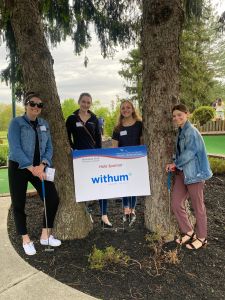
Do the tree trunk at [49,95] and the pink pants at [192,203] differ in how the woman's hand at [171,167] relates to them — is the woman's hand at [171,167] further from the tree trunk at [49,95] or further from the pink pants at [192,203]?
the tree trunk at [49,95]

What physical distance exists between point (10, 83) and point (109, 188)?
3.85m

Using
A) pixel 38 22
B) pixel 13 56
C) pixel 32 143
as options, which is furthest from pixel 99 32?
pixel 32 143

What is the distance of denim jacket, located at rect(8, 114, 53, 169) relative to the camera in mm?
4176

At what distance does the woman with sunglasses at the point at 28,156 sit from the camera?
4.21 meters

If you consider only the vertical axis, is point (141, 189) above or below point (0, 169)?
above

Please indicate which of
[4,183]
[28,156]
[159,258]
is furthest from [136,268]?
[4,183]

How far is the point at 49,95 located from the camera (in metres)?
4.77

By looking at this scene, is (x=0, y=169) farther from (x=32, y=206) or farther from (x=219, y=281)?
(x=219, y=281)

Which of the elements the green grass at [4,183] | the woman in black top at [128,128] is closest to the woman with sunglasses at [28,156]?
the woman in black top at [128,128]

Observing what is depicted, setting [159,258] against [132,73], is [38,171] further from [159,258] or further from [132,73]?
[132,73]

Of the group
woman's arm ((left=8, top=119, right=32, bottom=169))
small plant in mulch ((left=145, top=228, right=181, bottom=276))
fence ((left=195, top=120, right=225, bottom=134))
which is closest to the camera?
small plant in mulch ((left=145, top=228, right=181, bottom=276))

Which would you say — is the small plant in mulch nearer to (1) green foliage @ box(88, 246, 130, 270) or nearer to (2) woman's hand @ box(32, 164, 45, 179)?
(1) green foliage @ box(88, 246, 130, 270)

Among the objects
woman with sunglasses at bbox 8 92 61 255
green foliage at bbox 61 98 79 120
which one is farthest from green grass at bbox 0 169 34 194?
green foliage at bbox 61 98 79 120

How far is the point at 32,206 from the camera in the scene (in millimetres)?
6535
